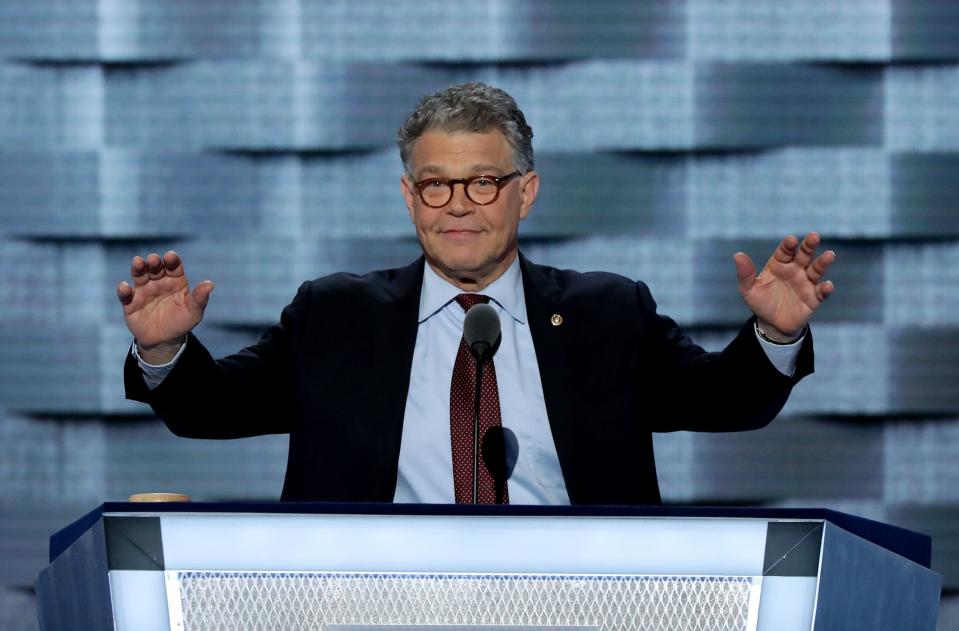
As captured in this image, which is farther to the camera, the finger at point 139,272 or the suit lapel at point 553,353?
the suit lapel at point 553,353

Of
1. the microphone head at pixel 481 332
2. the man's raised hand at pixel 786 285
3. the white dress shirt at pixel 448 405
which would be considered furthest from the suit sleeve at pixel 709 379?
the microphone head at pixel 481 332

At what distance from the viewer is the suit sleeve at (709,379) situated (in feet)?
5.86

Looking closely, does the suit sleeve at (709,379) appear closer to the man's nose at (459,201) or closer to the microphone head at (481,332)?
the man's nose at (459,201)

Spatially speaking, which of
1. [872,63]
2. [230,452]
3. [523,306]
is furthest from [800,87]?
[230,452]

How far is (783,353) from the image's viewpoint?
1.73 m

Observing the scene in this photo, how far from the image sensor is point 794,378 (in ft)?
5.84

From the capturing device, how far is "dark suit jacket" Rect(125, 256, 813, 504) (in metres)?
1.93

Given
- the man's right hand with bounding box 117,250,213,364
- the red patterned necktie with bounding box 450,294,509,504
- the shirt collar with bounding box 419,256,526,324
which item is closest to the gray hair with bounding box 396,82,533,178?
the shirt collar with bounding box 419,256,526,324

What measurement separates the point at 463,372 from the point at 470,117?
386 mm

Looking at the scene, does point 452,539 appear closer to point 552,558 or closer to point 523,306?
point 552,558

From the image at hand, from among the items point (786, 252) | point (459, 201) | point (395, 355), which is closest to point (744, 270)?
point (786, 252)

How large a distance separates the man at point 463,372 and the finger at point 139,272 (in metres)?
0.28

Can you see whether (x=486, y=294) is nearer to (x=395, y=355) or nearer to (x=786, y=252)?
(x=395, y=355)

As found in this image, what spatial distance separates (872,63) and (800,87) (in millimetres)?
153
